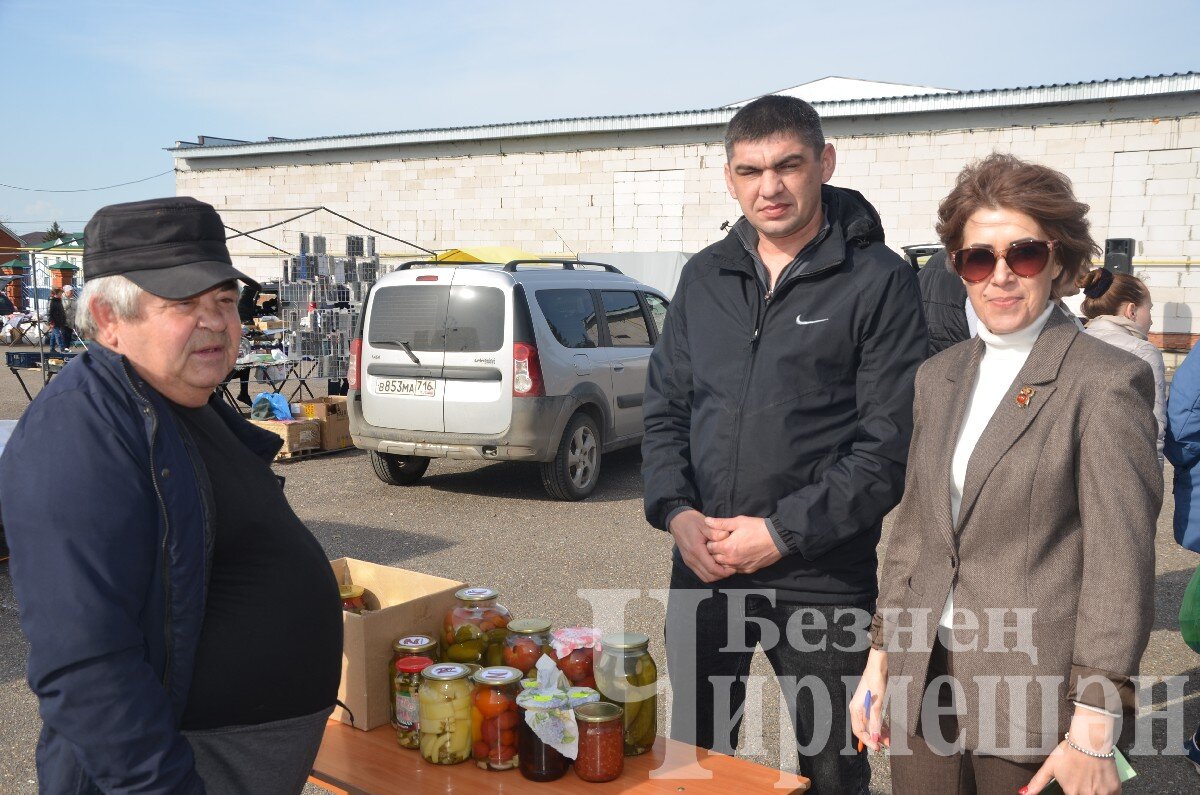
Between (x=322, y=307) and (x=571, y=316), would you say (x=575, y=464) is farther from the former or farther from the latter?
(x=322, y=307)

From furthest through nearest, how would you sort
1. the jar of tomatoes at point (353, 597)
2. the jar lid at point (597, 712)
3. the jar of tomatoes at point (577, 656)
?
the jar of tomatoes at point (353, 597), the jar of tomatoes at point (577, 656), the jar lid at point (597, 712)

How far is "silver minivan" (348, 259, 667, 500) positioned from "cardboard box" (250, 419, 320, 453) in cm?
208

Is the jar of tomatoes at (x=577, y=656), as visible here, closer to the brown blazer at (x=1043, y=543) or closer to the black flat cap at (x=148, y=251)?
the brown blazer at (x=1043, y=543)

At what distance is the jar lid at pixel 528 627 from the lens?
2.73 metres

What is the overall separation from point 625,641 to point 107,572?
1.34m

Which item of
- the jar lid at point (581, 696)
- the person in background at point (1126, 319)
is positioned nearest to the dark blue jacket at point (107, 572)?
the jar lid at point (581, 696)

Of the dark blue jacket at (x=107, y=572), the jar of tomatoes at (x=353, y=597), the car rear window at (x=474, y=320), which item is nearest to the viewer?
the dark blue jacket at (x=107, y=572)

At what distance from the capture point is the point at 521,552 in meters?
7.02

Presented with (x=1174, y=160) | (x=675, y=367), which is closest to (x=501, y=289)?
(x=675, y=367)

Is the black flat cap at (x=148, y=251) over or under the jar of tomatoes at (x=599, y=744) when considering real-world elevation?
over

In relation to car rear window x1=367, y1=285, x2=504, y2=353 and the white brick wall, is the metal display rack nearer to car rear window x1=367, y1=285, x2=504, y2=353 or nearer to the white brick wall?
car rear window x1=367, y1=285, x2=504, y2=353

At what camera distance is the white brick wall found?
18.2 metres

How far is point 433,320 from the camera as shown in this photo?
830cm

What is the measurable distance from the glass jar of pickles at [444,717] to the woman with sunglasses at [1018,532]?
996 millimetres
